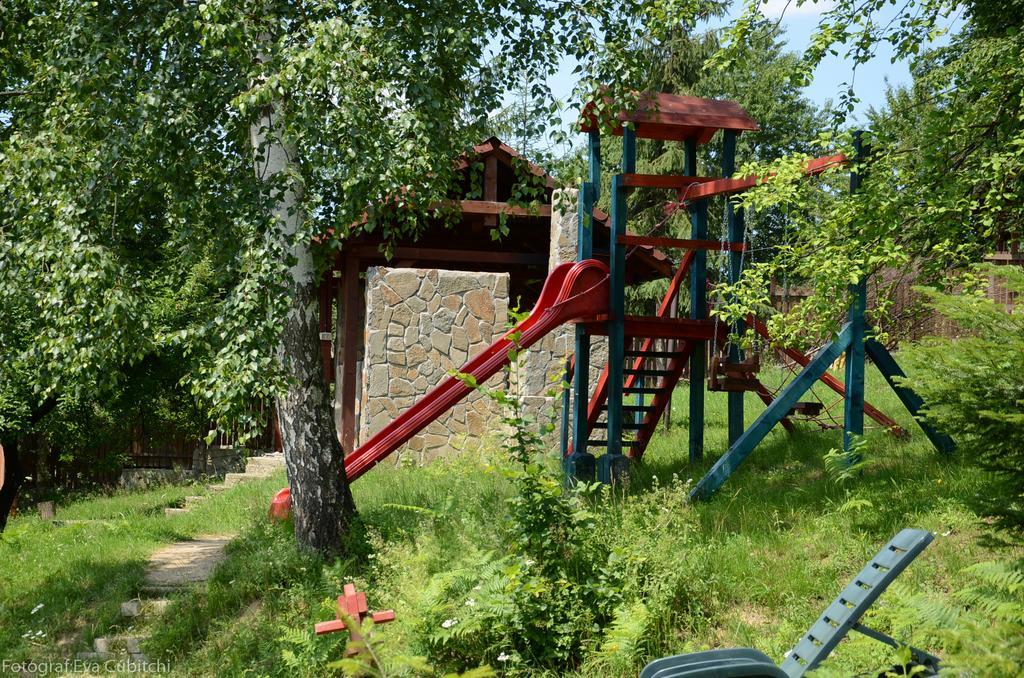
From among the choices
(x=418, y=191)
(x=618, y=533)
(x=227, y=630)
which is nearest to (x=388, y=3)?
(x=418, y=191)

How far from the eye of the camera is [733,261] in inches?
384

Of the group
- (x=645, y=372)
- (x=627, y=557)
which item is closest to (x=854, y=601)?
(x=627, y=557)

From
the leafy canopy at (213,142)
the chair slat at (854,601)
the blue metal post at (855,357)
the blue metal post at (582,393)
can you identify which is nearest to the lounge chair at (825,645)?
the chair slat at (854,601)

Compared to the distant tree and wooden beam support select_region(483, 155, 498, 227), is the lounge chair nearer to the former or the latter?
the distant tree

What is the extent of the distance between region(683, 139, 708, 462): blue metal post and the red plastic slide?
4.15ft

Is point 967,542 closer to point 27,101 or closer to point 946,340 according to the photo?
point 946,340

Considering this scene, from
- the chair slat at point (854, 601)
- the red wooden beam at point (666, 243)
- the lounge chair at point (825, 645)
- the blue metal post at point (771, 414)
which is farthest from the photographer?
the red wooden beam at point (666, 243)

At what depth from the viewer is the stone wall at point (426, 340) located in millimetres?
13664

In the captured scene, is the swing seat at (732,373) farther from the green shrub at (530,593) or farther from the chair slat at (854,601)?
the chair slat at (854,601)

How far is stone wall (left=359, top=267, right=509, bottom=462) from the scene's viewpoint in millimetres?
13664

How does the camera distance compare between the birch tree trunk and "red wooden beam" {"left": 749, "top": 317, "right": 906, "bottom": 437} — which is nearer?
the birch tree trunk

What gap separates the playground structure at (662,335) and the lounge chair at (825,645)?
392 centimetres

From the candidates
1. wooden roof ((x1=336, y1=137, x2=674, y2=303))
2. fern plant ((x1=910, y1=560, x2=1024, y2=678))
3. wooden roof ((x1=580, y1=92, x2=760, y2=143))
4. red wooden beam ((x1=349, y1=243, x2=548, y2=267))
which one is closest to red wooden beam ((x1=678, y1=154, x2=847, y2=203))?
wooden roof ((x1=580, y1=92, x2=760, y2=143))

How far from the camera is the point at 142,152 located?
21.9ft
